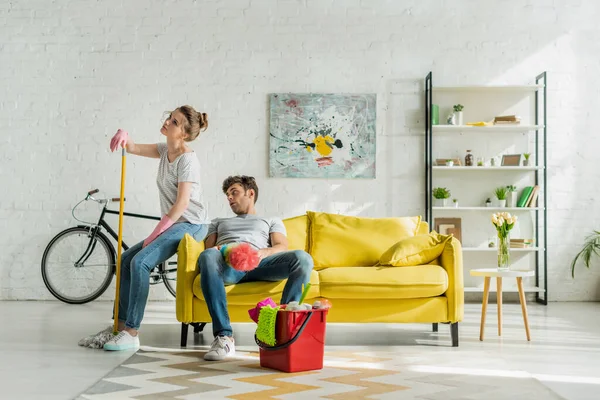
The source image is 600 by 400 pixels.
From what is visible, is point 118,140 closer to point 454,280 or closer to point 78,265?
point 454,280

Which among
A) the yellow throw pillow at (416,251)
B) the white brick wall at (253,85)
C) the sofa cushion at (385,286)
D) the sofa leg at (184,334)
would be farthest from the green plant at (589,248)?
the sofa leg at (184,334)

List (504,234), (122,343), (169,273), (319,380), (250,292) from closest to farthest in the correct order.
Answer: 1. (319,380)
2. (122,343)
3. (250,292)
4. (504,234)
5. (169,273)

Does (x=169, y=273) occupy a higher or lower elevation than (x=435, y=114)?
lower

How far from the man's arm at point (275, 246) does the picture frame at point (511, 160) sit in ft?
9.13

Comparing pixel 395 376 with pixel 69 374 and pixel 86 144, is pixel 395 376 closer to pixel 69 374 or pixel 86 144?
pixel 69 374

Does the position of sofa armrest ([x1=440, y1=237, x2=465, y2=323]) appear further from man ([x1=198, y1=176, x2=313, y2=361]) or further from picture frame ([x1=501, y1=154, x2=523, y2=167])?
picture frame ([x1=501, y1=154, x2=523, y2=167])

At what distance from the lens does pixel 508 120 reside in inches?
237

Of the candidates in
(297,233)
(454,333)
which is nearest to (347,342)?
(454,333)

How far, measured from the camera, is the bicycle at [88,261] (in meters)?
5.98

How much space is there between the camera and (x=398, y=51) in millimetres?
6258

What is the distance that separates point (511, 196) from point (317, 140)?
1709mm

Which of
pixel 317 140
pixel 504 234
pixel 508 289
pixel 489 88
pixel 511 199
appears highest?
pixel 489 88

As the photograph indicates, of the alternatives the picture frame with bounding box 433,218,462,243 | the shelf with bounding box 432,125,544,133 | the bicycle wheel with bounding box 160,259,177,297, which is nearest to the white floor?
the bicycle wheel with bounding box 160,259,177,297

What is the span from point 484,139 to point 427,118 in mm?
546
